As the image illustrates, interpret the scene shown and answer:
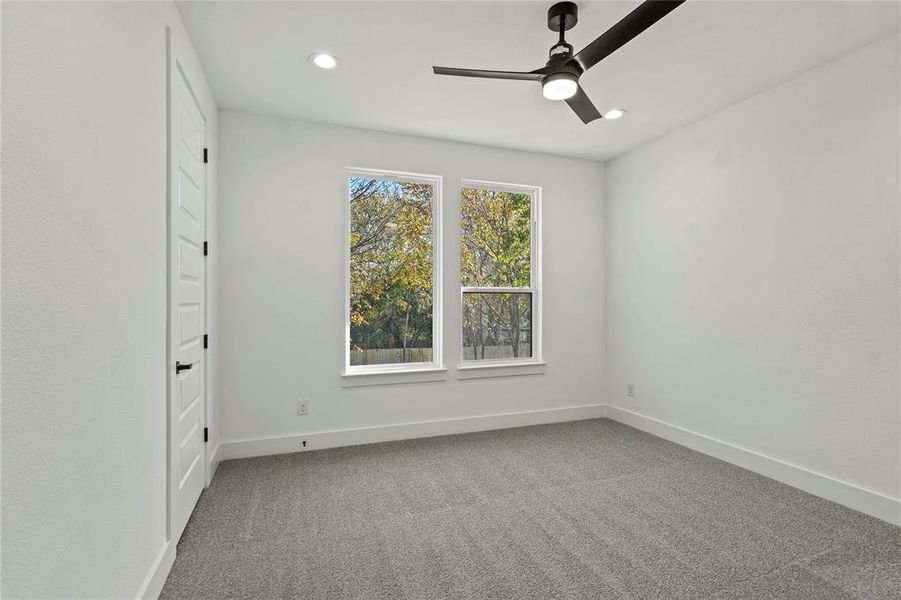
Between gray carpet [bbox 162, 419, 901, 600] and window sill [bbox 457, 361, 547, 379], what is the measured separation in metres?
0.94

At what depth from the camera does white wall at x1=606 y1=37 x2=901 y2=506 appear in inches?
102

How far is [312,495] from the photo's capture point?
2852 millimetres

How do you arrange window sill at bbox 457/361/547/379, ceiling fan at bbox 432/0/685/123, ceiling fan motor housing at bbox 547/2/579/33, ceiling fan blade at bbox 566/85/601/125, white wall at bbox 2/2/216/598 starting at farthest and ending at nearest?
window sill at bbox 457/361/547/379 → ceiling fan blade at bbox 566/85/601/125 → ceiling fan motor housing at bbox 547/2/579/33 → ceiling fan at bbox 432/0/685/123 → white wall at bbox 2/2/216/598

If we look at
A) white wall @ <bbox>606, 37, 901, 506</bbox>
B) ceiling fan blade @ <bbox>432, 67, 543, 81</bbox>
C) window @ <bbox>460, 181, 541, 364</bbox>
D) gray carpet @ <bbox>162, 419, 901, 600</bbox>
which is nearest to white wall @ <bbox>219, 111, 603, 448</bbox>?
window @ <bbox>460, 181, 541, 364</bbox>

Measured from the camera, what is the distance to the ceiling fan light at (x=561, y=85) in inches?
88.8

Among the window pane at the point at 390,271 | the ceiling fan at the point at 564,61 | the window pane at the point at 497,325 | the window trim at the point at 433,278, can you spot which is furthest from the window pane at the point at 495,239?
the ceiling fan at the point at 564,61

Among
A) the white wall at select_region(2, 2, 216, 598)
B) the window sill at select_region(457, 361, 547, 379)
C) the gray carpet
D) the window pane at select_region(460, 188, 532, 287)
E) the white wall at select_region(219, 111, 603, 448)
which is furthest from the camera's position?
the window pane at select_region(460, 188, 532, 287)

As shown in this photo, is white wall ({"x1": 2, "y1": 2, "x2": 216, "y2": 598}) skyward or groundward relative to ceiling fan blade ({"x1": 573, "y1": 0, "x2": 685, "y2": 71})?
groundward

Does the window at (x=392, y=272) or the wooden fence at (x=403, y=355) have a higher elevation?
the window at (x=392, y=272)

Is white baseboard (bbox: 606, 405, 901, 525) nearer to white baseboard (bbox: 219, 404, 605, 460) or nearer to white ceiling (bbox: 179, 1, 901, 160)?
white baseboard (bbox: 219, 404, 605, 460)

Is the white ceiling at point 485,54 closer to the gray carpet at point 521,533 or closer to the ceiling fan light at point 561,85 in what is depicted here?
the ceiling fan light at point 561,85

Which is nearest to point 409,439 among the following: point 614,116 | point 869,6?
point 614,116

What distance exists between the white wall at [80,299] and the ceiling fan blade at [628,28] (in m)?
1.86

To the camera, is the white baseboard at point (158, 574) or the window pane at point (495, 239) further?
the window pane at point (495, 239)
